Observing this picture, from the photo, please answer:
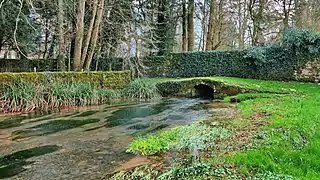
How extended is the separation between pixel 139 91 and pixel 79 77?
9.30 ft

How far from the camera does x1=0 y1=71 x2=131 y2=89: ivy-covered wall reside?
11.0m

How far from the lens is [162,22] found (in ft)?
70.7

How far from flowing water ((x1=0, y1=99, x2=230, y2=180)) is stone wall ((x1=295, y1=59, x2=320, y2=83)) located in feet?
26.4

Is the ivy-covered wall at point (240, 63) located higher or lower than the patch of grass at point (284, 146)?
higher

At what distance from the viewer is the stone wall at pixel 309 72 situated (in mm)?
15559

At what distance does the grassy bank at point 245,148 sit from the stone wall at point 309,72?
8235 millimetres

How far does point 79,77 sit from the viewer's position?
13.3m

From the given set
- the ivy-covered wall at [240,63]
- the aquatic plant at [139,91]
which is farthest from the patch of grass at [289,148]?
the ivy-covered wall at [240,63]

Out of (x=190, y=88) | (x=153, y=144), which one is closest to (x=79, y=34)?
(x=190, y=88)

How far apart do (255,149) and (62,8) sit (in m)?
12.3

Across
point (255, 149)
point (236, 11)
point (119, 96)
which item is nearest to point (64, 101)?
point (119, 96)

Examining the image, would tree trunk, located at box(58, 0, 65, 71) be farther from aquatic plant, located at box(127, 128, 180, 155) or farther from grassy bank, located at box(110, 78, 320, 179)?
aquatic plant, located at box(127, 128, 180, 155)

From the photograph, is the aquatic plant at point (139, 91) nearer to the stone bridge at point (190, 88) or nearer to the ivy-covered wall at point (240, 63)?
the stone bridge at point (190, 88)

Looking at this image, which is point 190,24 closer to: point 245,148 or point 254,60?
point 254,60
